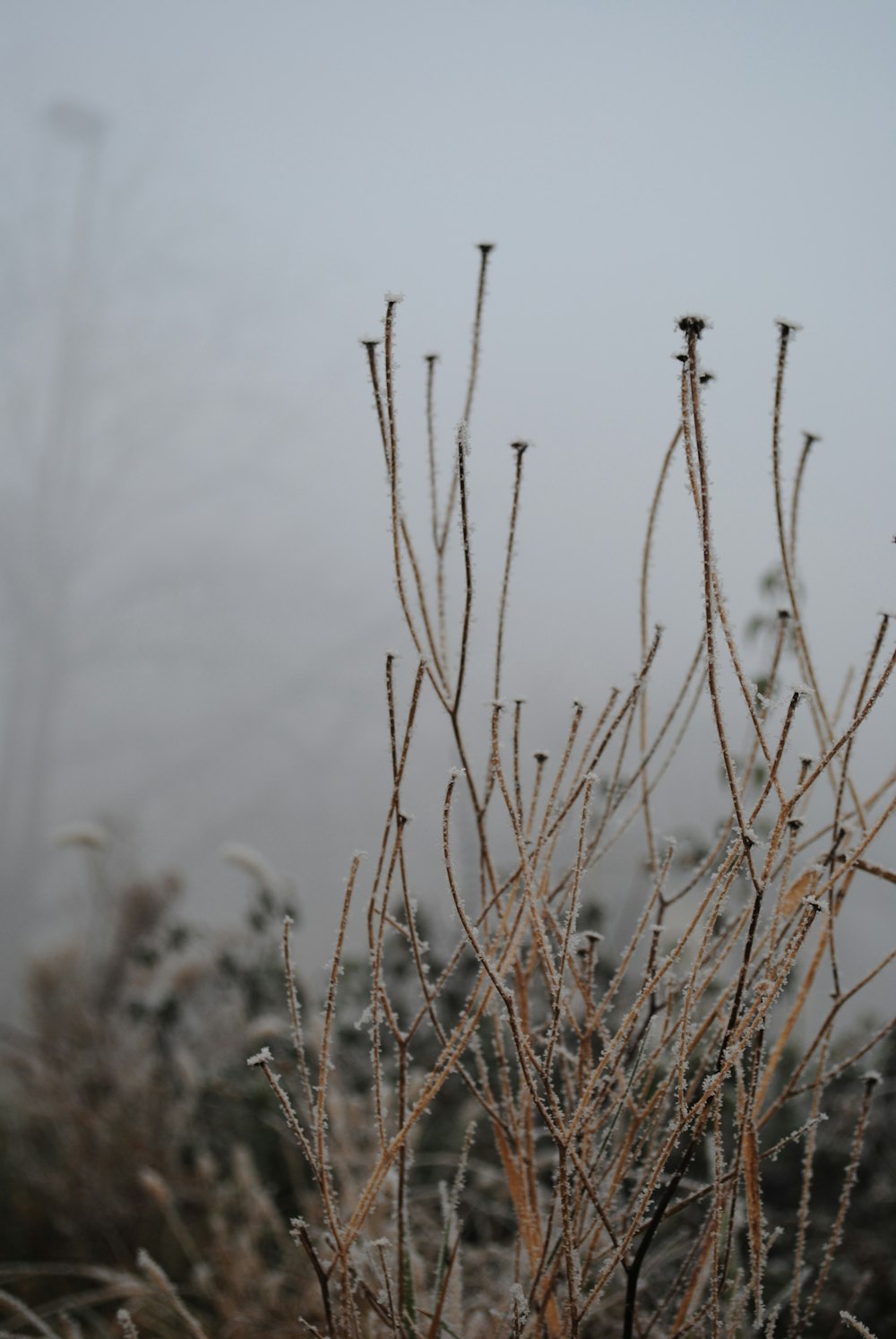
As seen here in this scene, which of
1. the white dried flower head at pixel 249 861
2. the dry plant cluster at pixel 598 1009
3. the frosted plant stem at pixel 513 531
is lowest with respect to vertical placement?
the white dried flower head at pixel 249 861

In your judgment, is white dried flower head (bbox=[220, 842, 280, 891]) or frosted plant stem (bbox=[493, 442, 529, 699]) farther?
white dried flower head (bbox=[220, 842, 280, 891])

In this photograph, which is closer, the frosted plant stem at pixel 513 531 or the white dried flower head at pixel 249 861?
the frosted plant stem at pixel 513 531

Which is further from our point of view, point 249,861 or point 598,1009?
point 249,861

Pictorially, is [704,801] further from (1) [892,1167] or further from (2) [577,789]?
(2) [577,789]

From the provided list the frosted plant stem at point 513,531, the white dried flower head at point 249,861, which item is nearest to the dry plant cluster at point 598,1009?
the frosted plant stem at point 513,531

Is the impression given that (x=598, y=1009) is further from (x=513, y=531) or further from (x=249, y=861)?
(x=249, y=861)

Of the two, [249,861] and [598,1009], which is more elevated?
[598,1009]

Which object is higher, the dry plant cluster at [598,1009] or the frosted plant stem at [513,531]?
the frosted plant stem at [513,531]

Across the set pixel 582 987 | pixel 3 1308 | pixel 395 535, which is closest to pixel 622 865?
pixel 3 1308

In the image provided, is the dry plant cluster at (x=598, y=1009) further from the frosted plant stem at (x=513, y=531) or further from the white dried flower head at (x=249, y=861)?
the white dried flower head at (x=249, y=861)

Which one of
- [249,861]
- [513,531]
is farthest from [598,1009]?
[249,861]

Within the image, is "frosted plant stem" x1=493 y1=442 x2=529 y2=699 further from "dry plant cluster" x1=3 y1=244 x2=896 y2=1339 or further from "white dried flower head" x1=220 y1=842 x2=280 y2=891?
"white dried flower head" x1=220 y1=842 x2=280 y2=891

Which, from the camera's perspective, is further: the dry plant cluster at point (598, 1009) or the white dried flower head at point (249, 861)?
the white dried flower head at point (249, 861)

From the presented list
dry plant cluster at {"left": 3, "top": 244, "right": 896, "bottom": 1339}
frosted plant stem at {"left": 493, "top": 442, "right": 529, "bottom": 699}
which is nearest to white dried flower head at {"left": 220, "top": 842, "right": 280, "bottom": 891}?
dry plant cluster at {"left": 3, "top": 244, "right": 896, "bottom": 1339}
